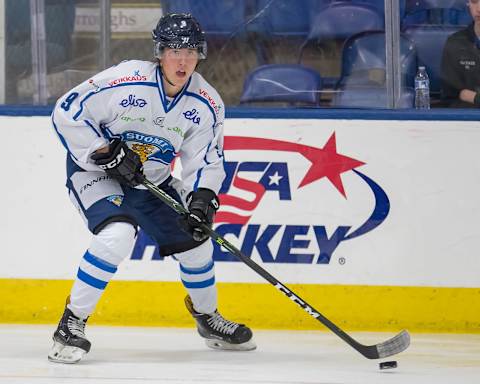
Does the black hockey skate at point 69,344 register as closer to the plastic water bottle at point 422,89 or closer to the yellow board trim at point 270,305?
the yellow board trim at point 270,305

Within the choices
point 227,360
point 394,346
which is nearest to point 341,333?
point 394,346

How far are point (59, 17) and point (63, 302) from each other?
3.63 ft

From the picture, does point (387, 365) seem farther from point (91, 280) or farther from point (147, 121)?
point (147, 121)

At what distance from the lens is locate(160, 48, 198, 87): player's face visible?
156 inches

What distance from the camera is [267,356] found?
422 centimetres

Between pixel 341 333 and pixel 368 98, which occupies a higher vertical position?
pixel 368 98

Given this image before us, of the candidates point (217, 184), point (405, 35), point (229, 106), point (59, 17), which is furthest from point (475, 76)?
point (59, 17)

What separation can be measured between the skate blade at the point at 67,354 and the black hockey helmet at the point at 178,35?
3.13ft

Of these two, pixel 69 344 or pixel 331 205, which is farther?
pixel 331 205

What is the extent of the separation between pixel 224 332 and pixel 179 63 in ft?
3.14

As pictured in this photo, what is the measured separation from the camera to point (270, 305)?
4777 mm

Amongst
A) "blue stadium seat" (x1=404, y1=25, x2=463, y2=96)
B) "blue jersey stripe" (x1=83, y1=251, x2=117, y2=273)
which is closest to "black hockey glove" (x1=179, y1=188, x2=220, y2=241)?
"blue jersey stripe" (x1=83, y1=251, x2=117, y2=273)

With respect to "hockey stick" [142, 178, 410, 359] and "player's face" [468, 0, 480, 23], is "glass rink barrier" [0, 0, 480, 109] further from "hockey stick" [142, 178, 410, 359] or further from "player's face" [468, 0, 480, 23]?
"hockey stick" [142, 178, 410, 359]

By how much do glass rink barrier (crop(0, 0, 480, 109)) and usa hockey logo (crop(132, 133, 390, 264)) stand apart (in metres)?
0.24
